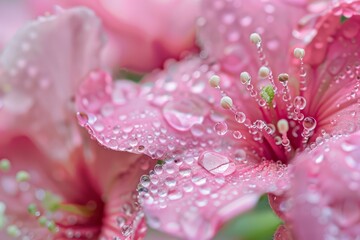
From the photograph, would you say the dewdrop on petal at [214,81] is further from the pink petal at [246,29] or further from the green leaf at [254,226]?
the green leaf at [254,226]

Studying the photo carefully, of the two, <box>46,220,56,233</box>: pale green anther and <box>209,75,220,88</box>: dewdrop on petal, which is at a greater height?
<box>209,75,220,88</box>: dewdrop on petal

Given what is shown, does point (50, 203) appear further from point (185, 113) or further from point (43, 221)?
point (185, 113)

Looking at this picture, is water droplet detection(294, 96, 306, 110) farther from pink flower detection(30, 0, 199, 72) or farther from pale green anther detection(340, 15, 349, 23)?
pink flower detection(30, 0, 199, 72)

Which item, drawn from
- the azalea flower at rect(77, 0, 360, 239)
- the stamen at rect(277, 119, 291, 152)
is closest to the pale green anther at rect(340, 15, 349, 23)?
the azalea flower at rect(77, 0, 360, 239)

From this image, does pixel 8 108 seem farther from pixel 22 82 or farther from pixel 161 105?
pixel 161 105

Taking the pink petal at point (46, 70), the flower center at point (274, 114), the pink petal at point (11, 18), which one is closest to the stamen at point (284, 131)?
the flower center at point (274, 114)

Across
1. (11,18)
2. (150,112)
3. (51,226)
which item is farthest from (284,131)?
(11,18)
